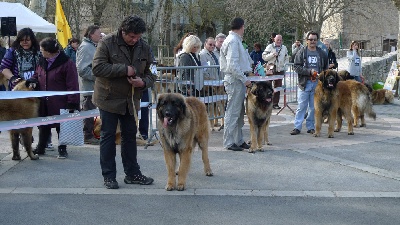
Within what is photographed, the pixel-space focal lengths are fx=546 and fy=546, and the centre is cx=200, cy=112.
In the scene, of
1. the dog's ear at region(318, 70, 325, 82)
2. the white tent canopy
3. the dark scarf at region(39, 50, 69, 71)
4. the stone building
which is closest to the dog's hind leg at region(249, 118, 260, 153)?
the dog's ear at region(318, 70, 325, 82)

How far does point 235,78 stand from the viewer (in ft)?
28.8

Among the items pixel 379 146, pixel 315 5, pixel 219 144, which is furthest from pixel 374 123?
pixel 315 5

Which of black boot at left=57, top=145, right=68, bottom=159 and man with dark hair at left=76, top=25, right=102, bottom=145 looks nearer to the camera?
black boot at left=57, top=145, right=68, bottom=159

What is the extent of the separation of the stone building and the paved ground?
2869 cm

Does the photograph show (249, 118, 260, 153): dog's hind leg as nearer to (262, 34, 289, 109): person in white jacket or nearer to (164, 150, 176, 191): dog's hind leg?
(164, 150, 176, 191): dog's hind leg

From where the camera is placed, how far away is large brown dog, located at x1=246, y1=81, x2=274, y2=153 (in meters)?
8.69

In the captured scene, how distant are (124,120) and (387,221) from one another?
3158mm

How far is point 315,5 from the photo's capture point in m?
32.0

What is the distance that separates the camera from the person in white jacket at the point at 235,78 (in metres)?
8.61

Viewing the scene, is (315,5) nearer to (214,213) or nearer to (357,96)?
(357,96)

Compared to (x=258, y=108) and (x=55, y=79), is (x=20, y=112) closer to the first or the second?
(x=55, y=79)

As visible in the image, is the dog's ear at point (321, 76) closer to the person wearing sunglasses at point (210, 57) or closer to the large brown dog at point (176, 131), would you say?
the person wearing sunglasses at point (210, 57)

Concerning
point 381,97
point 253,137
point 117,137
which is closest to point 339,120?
point 253,137

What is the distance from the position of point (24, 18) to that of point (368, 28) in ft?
101
